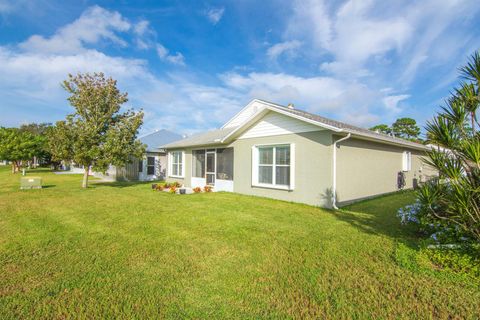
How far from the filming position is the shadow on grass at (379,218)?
17.8 feet

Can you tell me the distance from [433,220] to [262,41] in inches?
542

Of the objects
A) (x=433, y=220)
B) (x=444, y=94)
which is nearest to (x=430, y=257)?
(x=433, y=220)

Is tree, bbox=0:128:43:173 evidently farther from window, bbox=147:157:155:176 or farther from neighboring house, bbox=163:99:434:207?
neighboring house, bbox=163:99:434:207

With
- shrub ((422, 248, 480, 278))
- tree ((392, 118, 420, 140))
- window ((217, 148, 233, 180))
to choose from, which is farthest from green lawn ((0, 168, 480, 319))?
tree ((392, 118, 420, 140))

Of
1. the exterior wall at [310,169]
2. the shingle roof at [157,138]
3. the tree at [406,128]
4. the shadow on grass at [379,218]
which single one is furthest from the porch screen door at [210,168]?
the tree at [406,128]

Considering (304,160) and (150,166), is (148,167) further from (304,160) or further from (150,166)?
(304,160)

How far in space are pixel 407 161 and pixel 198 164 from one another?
12708 millimetres

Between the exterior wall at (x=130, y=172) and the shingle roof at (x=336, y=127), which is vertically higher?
the shingle roof at (x=336, y=127)

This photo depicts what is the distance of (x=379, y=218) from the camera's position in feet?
23.4

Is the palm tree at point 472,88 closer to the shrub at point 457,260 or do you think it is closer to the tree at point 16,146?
the shrub at point 457,260

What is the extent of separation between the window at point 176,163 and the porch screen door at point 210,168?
11.0 ft

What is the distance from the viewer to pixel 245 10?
11.6 metres

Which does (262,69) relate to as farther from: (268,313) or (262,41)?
(268,313)

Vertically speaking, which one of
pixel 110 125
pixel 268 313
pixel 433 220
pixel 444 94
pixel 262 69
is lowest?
pixel 268 313
